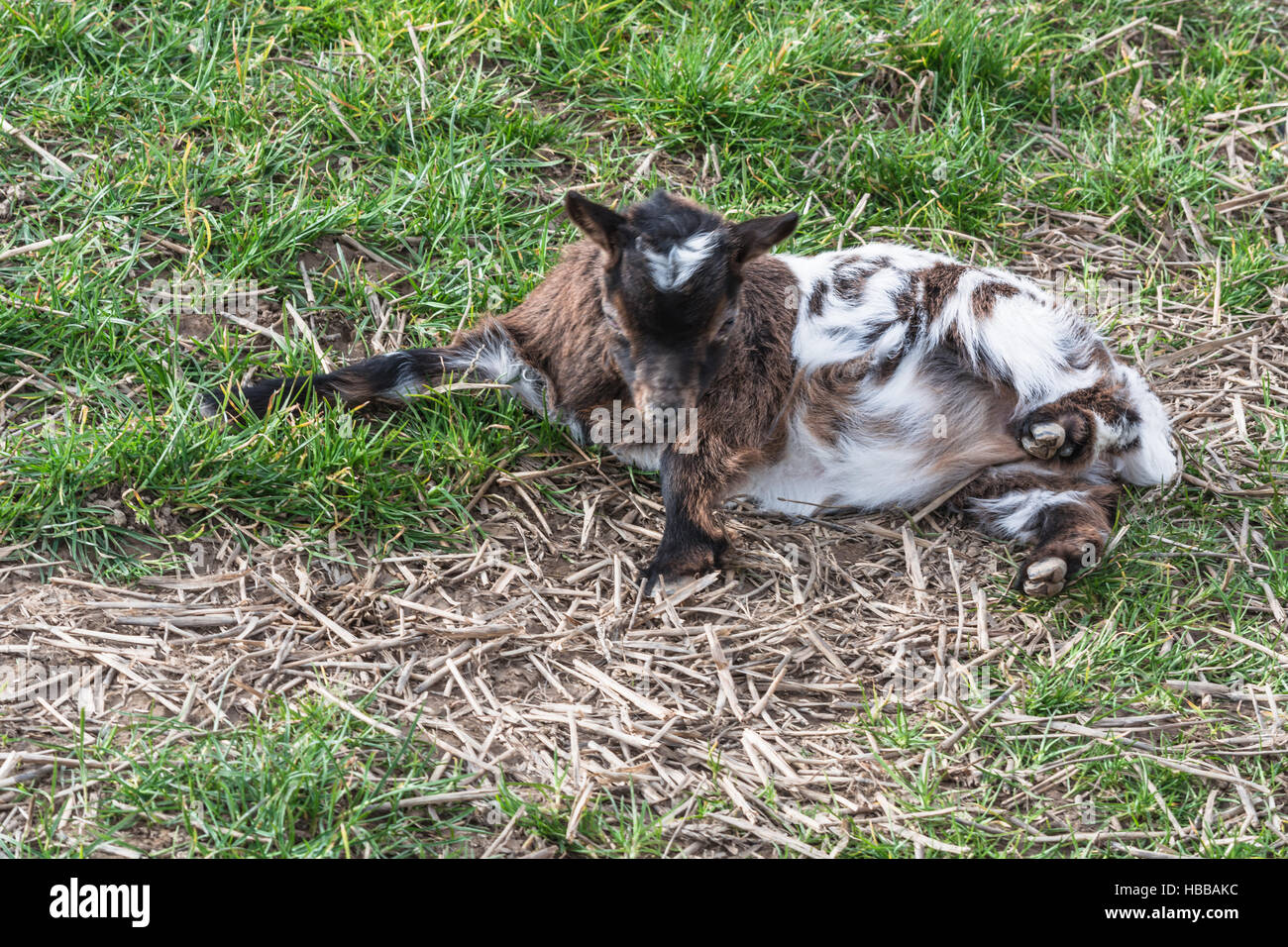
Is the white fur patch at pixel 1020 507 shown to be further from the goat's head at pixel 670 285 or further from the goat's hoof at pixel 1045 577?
the goat's head at pixel 670 285

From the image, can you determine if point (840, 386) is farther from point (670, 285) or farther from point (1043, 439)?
point (670, 285)

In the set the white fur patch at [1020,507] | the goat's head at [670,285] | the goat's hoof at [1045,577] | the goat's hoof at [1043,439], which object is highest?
the goat's head at [670,285]

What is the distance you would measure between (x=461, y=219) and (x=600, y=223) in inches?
42.3

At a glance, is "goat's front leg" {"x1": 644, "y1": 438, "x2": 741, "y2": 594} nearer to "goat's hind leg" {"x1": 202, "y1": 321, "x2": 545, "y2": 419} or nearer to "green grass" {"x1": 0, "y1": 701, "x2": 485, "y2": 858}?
"goat's hind leg" {"x1": 202, "y1": 321, "x2": 545, "y2": 419}

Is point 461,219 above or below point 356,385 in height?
above

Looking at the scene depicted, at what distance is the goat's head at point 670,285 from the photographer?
390 centimetres

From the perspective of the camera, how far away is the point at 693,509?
158 inches

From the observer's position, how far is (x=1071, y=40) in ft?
20.2

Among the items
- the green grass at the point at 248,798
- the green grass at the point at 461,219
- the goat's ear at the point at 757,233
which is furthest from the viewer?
the goat's ear at the point at 757,233

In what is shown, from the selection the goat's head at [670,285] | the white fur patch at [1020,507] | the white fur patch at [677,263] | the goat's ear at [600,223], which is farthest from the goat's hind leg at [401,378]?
the white fur patch at [1020,507]

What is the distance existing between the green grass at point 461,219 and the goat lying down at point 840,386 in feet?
0.67

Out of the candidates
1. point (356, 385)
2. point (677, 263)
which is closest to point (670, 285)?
point (677, 263)

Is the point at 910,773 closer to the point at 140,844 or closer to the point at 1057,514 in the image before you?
the point at 1057,514
